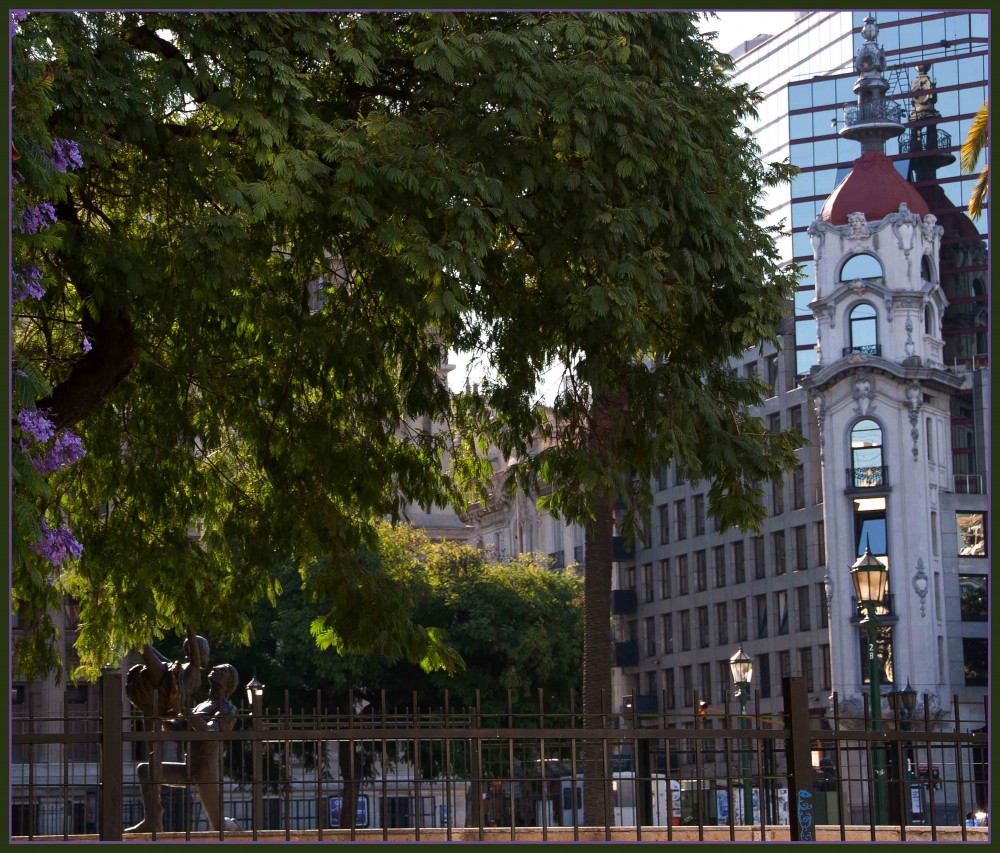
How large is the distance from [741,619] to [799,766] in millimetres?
71001

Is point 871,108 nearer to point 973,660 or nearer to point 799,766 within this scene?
point 973,660

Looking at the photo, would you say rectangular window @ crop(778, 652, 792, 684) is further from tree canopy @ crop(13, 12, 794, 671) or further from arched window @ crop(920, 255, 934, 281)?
tree canopy @ crop(13, 12, 794, 671)

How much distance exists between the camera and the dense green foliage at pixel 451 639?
52.9 meters

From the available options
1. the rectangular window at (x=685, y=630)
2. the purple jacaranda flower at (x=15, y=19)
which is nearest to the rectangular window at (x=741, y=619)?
the rectangular window at (x=685, y=630)

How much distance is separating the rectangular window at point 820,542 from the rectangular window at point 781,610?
2.73 m

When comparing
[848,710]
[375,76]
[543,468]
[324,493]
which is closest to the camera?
[375,76]

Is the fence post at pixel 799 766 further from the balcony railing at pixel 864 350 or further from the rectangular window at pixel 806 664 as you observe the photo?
the rectangular window at pixel 806 664

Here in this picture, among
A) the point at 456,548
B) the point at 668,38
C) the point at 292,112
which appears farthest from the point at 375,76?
the point at 456,548

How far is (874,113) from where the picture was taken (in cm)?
7988

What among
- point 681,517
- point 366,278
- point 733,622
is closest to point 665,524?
point 681,517

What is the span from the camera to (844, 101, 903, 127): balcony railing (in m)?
79.6

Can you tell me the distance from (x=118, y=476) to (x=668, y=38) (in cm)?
770

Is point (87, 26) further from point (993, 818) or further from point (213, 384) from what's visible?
point (993, 818)

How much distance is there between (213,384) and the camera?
723 inches
